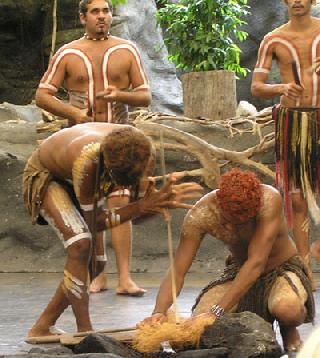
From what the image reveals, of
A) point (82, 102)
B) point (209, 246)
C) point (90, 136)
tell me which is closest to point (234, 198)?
point (90, 136)

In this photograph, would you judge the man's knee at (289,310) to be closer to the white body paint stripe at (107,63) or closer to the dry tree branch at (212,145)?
the white body paint stripe at (107,63)

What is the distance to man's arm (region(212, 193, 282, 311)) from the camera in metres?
4.38

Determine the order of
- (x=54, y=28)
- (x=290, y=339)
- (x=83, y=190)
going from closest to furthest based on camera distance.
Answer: (x=290, y=339)
(x=83, y=190)
(x=54, y=28)

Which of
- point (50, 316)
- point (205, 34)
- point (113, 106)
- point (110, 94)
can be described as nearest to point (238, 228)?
point (50, 316)

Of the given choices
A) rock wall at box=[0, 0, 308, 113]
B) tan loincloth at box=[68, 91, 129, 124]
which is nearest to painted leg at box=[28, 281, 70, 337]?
tan loincloth at box=[68, 91, 129, 124]

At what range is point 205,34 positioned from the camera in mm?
9984

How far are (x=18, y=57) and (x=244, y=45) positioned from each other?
3.45 m

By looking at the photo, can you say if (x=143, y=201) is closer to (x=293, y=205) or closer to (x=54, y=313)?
(x=54, y=313)

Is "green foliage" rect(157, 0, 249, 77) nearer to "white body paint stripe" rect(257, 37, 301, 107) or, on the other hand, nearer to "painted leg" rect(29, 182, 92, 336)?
"white body paint stripe" rect(257, 37, 301, 107)

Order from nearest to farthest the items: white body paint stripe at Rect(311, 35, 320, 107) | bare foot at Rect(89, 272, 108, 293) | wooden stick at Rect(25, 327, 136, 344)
Result: wooden stick at Rect(25, 327, 136, 344)
white body paint stripe at Rect(311, 35, 320, 107)
bare foot at Rect(89, 272, 108, 293)

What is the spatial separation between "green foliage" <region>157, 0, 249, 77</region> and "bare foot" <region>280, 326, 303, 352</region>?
558 centimetres

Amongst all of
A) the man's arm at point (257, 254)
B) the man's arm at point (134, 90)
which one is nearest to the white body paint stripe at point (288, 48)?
the man's arm at point (134, 90)

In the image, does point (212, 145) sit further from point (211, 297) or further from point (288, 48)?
point (211, 297)

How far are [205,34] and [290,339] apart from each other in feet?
18.9
